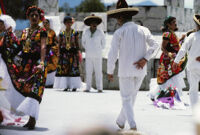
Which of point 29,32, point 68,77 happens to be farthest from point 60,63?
point 29,32

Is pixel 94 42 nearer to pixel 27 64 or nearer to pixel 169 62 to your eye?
pixel 169 62

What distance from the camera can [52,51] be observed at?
13.4 metres

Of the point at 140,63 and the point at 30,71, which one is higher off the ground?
the point at 140,63

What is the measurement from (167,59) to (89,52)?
148 inches

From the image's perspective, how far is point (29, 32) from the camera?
5.54 meters

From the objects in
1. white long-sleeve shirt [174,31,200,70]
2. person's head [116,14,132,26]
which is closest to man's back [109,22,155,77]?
person's head [116,14,132,26]

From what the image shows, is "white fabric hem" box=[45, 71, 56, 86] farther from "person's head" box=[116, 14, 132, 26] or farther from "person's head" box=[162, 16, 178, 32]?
"person's head" box=[116, 14, 132, 26]

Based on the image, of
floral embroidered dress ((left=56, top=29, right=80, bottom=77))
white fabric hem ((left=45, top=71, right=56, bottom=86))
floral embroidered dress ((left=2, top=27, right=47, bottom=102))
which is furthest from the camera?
white fabric hem ((left=45, top=71, right=56, bottom=86))

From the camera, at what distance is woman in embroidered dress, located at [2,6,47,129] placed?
17.2 feet

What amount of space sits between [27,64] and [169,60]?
404 cm

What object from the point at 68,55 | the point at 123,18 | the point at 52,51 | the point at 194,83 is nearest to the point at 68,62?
the point at 68,55

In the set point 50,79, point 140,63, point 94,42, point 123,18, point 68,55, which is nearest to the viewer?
point 140,63

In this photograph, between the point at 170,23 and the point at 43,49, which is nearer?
the point at 43,49

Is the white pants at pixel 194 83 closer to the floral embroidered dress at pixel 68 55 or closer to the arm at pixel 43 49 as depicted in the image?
the arm at pixel 43 49
